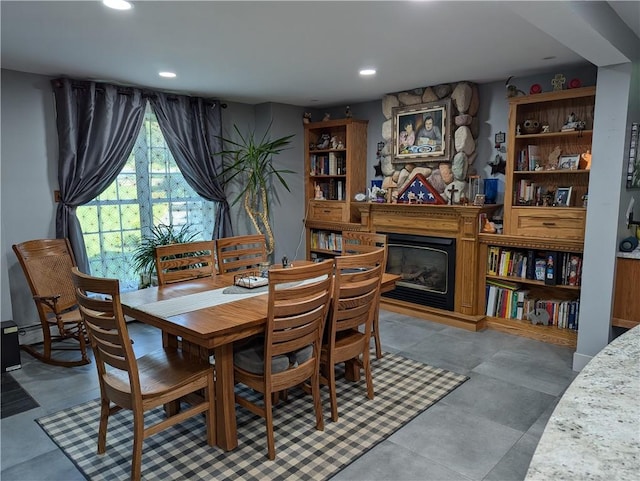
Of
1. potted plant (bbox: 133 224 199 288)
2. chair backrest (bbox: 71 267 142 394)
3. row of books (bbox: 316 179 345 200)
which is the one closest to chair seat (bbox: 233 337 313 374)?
chair backrest (bbox: 71 267 142 394)

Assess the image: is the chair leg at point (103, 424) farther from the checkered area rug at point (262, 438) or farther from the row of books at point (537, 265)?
the row of books at point (537, 265)

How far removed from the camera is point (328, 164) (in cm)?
575

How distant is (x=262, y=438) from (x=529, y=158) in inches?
133

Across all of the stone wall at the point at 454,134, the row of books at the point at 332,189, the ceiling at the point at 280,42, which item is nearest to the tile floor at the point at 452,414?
the stone wall at the point at 454,134

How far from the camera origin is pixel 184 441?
254cm

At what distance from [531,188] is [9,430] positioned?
14.6ft

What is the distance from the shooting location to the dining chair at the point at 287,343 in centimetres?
225

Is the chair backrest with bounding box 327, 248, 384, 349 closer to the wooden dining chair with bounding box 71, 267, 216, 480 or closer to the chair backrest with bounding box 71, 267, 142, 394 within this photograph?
the wooden dining chair with bounding box 71, 267, 216, 480

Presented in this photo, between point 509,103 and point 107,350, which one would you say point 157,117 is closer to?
point 107,350

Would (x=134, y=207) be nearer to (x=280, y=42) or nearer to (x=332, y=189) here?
(x=332, y=189)

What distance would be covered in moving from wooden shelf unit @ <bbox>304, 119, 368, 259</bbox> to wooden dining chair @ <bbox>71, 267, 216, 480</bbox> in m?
3.23

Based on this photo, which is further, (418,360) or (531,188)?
(531,188)

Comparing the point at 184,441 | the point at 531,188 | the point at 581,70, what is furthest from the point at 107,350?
the point at 581,70

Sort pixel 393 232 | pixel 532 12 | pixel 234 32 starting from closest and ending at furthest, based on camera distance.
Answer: pixel 532 12 → pixel 234 32 → pixel 393 232
